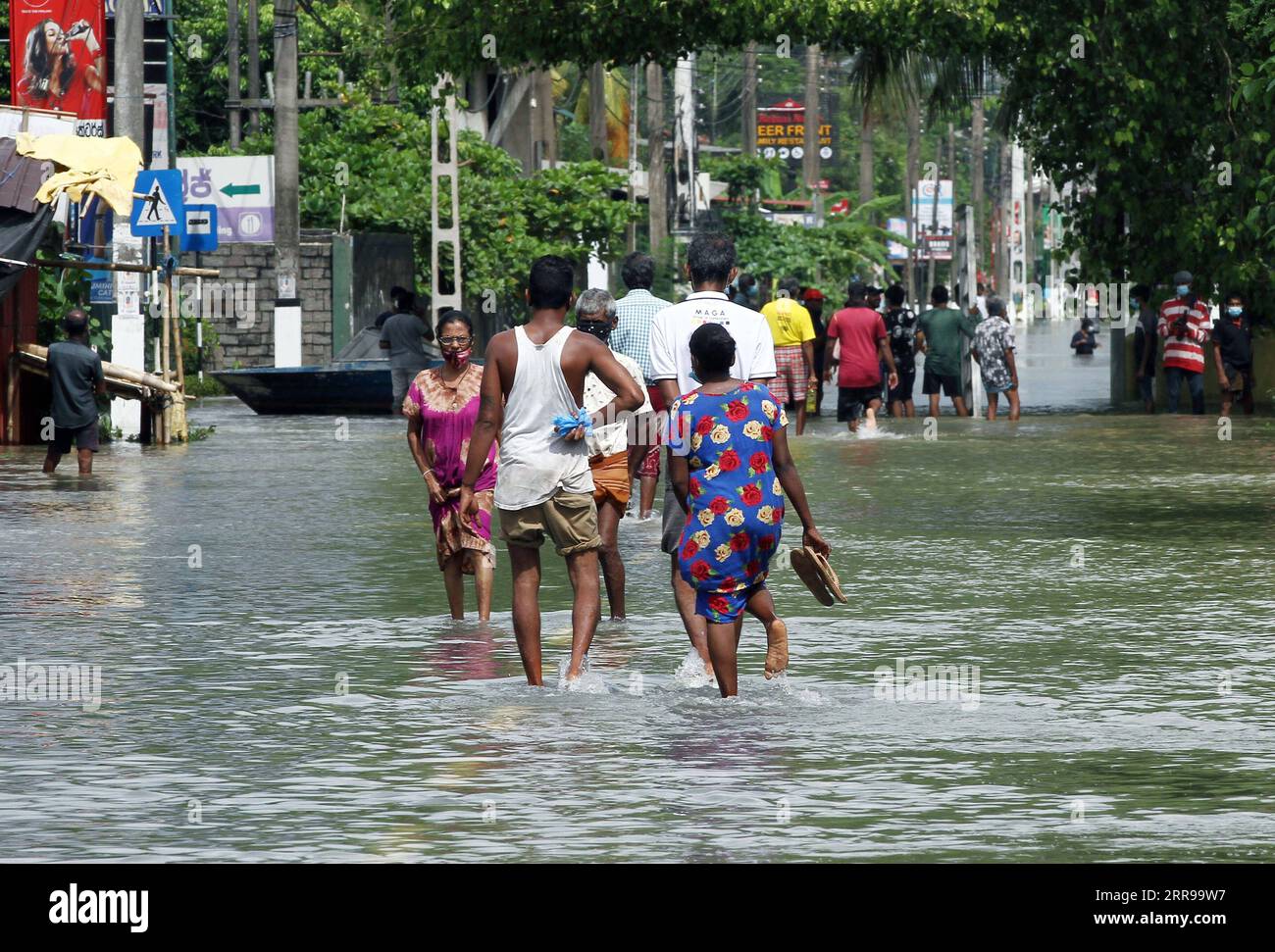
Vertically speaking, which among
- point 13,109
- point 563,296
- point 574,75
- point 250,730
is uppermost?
point 574,75

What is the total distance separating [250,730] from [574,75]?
59.2 meters

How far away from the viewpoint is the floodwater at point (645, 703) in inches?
287

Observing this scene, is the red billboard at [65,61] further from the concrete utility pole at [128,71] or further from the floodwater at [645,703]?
the floodwater at [645,703]

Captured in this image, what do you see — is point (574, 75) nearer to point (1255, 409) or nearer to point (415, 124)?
point (415, 124)

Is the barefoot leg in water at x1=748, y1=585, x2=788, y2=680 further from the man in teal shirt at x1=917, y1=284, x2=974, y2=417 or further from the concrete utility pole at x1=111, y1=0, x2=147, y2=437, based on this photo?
the man in teal shirt at x1=917, y1=284, x2=974, y2=417

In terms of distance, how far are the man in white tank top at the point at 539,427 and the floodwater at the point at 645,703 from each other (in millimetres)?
465

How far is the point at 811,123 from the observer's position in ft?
232

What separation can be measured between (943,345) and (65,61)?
36.0ft

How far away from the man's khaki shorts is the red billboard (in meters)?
17.9

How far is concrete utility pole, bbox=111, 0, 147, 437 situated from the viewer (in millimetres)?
26594

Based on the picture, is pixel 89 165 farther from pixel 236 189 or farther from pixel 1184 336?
pixel 236 189

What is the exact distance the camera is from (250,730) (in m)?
9.09

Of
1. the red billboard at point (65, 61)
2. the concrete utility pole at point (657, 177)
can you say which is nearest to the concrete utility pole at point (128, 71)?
the red billboard at point (65, 61)
